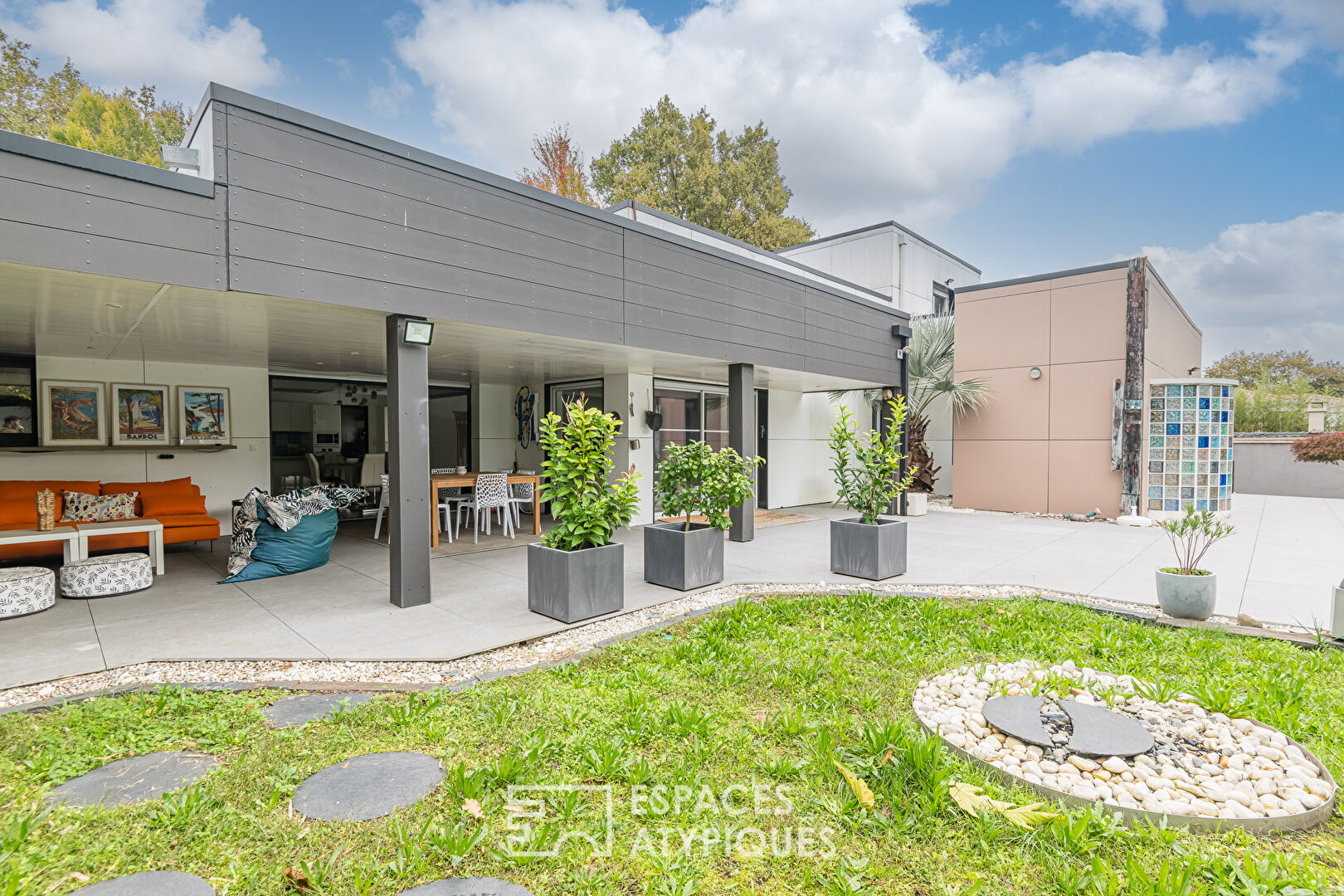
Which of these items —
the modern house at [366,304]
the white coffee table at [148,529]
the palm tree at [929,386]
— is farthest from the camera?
the palm tree at [929,386]

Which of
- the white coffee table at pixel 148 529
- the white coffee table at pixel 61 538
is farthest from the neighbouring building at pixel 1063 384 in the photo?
the white coffee table at pixel 61 538

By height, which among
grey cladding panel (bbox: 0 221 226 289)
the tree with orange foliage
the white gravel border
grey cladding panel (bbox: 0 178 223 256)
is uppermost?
the tree with orange foliage

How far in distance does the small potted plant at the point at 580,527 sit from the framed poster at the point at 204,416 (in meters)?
5.64

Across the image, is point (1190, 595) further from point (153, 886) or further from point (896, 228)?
point (896, 228)

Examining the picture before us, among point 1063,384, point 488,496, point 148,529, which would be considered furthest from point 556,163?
point 148,529

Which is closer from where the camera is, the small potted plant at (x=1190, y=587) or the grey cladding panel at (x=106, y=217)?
the grey cladding panel at (x=106, y=217)

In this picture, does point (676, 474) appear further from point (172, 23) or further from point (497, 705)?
point (172, 23)

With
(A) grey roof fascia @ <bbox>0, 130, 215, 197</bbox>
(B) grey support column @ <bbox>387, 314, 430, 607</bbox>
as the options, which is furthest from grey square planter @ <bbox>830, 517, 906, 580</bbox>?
(A) grey roof fascia @ <bbox>0, 130, 215, 197</bbox>

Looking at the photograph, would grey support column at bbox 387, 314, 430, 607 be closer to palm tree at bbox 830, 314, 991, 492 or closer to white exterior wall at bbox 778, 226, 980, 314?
palm tree at bbox 830, 314, 991, 492

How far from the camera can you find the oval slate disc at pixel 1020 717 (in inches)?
95.3

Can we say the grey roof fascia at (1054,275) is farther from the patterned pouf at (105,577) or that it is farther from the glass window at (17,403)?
the glass window at (17,403)

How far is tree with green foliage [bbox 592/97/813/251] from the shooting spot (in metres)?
20.2

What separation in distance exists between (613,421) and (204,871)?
3.27 m

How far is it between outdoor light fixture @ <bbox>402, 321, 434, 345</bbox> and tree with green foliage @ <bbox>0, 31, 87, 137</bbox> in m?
22.9
